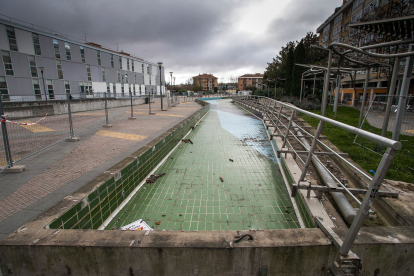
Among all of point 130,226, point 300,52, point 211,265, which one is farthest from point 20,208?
point 300,52

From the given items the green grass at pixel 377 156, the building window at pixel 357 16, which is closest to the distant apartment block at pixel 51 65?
the green grass at pixel 377 156

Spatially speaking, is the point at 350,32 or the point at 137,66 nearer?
the point at 350,32

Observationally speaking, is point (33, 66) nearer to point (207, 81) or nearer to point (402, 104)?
point (402, 104)

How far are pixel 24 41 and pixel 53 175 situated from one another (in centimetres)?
2948

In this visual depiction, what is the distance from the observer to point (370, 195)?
1.34m

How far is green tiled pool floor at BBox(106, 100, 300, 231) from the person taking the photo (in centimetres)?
278

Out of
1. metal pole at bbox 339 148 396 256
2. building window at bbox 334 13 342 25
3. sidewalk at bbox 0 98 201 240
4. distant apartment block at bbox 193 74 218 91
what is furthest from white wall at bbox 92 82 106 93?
distant apartment block at bbox 193 74 218 91

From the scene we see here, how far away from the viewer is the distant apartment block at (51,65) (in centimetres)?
2192

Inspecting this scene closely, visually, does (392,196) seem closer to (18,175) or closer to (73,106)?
(18,175)

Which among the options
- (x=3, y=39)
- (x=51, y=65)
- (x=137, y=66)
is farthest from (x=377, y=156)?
(x=137, y=66)

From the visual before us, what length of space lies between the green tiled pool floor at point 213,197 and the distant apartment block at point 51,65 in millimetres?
16678

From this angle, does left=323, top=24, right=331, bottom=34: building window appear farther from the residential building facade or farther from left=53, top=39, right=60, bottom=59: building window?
left=53, top=39, right=60, bottom=59: building window

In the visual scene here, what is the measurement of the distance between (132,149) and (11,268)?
11.0 ft

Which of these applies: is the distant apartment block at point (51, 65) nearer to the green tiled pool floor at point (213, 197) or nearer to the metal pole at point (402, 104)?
the green tiled pool floor at point (213, 197)
